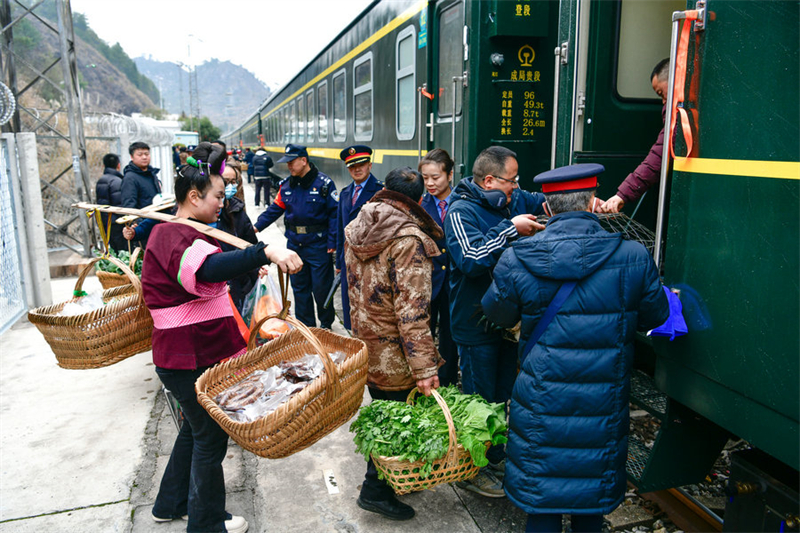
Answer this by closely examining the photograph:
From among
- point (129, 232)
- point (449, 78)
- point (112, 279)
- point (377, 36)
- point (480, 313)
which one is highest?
point (377, 36)

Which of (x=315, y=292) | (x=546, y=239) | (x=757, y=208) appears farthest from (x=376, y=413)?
(x=315, y=292)

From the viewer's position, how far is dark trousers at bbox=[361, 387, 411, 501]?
2863mm

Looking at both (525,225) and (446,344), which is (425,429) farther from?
(446,344)

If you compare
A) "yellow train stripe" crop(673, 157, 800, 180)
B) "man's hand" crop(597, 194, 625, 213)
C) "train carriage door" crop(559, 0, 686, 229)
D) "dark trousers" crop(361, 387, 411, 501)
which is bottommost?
"dark trousers" crop(361, 387, 411, 501)

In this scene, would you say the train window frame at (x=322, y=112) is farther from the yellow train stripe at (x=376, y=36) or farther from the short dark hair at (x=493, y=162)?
the short dark hair at (x=493, y=162)

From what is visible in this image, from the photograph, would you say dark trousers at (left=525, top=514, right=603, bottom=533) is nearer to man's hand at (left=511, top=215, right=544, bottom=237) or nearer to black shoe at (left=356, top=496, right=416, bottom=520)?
black shoe at (left=356, top=496, right=416, bottom=520)

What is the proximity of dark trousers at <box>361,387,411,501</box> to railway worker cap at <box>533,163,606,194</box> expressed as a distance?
1.25 metres

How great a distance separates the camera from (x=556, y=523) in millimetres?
2201

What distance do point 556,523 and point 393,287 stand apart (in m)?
1.15

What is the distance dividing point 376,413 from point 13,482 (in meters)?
2.30

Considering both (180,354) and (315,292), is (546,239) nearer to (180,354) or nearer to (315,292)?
(180,354)

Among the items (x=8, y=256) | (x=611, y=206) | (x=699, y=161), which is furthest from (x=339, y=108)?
(x=699, y=161)

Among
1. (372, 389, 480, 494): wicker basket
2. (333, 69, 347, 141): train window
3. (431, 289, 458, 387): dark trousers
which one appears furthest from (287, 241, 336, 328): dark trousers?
(333, 69, 347, 141): train window

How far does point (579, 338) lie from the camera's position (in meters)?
2.06
